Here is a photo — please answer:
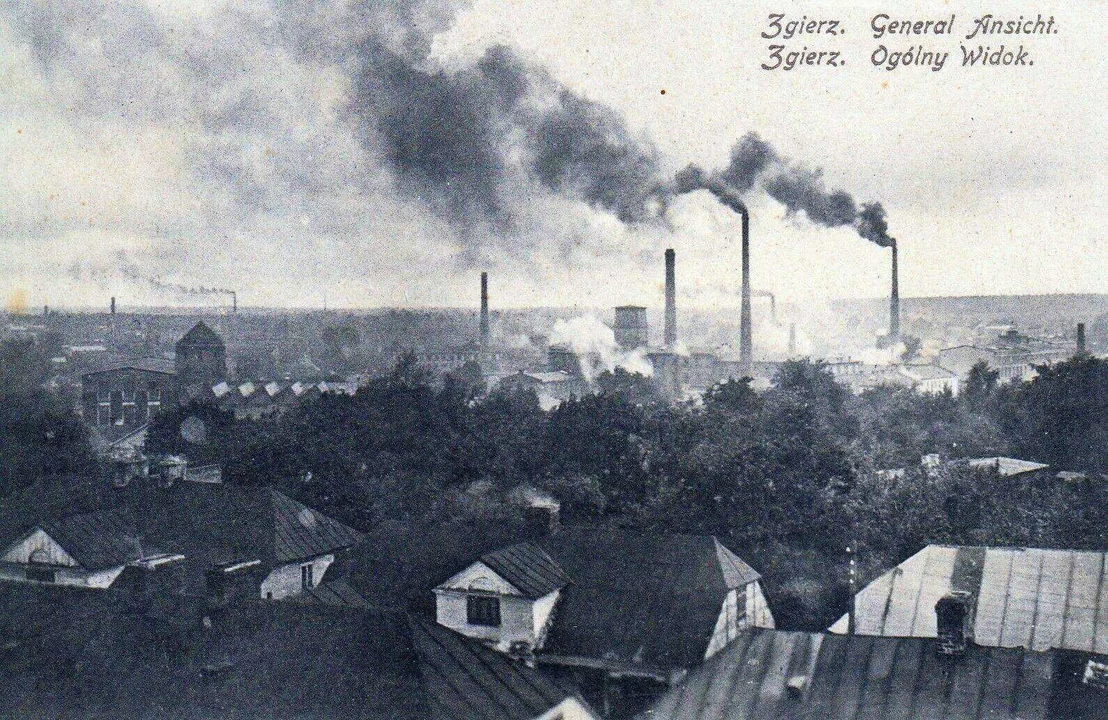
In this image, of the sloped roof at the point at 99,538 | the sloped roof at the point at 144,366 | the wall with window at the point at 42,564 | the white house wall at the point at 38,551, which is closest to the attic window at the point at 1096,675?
the wall with window at the point at 42,564

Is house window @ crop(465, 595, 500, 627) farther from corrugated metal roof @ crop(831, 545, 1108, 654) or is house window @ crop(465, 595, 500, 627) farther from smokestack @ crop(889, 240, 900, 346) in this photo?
smokestack @ crop(889, 240, 900, 346)

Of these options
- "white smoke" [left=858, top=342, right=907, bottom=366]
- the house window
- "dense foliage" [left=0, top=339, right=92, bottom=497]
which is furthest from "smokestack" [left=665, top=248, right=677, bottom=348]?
the house window

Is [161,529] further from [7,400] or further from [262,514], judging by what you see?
[7,400]

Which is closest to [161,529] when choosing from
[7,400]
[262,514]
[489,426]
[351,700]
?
[262,514]

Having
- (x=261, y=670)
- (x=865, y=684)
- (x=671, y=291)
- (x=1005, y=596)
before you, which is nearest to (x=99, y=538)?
(x=261, y=670)

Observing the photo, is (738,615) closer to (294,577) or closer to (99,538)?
(294,577)
